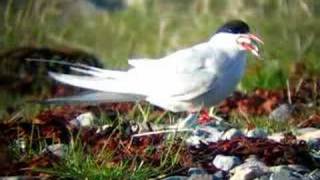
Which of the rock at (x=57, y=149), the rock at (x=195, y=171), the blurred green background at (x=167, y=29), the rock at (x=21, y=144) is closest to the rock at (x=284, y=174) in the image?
the rock at (x=195, y=171)

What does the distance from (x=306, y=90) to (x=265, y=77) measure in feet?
4.25

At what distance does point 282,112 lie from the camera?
26.2 ft

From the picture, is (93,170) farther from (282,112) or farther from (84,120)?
(282,112)

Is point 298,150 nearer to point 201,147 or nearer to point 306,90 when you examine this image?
point 201,147

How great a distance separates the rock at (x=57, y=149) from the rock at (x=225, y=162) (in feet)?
2.31

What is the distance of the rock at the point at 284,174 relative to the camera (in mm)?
5516

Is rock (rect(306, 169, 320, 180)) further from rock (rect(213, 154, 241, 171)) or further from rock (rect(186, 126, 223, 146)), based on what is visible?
rock (rect(186, 126, 223, 146))

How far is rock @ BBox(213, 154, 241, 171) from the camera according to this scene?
5.83m

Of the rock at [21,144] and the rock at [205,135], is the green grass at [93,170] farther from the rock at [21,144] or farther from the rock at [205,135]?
the rock at [205,135]

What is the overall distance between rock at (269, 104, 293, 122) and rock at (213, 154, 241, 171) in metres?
1.73

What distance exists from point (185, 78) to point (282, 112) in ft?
3.91

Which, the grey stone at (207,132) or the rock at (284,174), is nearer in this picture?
the rock at (284,174)

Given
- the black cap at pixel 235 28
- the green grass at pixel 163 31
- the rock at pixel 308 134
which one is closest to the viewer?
the rock at pixel 308 134

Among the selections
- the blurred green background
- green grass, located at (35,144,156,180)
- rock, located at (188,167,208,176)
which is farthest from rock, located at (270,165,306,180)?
the blurred green background
